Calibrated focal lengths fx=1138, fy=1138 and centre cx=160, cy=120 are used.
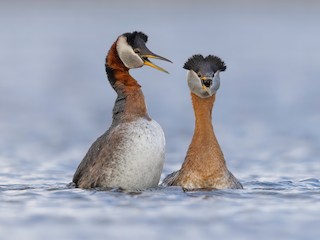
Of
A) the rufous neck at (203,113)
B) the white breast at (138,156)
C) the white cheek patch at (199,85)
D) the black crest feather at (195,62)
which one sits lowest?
the white breast at (138,156)

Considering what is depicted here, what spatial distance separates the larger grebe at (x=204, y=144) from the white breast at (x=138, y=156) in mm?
685

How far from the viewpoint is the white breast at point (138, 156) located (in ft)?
50.9

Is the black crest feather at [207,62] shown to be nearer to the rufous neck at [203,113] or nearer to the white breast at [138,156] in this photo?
the rufous neck at [203,113]

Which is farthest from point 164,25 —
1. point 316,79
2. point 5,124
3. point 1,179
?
point 1,179

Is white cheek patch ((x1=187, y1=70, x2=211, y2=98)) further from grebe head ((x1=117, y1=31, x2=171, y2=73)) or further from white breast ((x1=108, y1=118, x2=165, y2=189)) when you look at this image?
white breast ((x1=108, y1=118, x2=165, y2=189))

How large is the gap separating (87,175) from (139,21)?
219 feet

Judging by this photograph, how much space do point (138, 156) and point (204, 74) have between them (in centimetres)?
164

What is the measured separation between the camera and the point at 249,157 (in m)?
21.5

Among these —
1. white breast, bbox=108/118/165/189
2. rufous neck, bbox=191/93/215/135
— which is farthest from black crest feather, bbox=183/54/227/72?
white breast, bbox=108/118/165/189

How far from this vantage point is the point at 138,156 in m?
15.5

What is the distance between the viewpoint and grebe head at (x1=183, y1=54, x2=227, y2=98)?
53.3ft

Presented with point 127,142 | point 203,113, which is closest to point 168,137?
point 203,113

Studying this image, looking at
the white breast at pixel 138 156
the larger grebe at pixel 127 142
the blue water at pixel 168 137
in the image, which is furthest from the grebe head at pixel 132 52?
the blue water at pixel 168 137

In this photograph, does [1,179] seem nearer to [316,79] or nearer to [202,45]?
[316,79]
